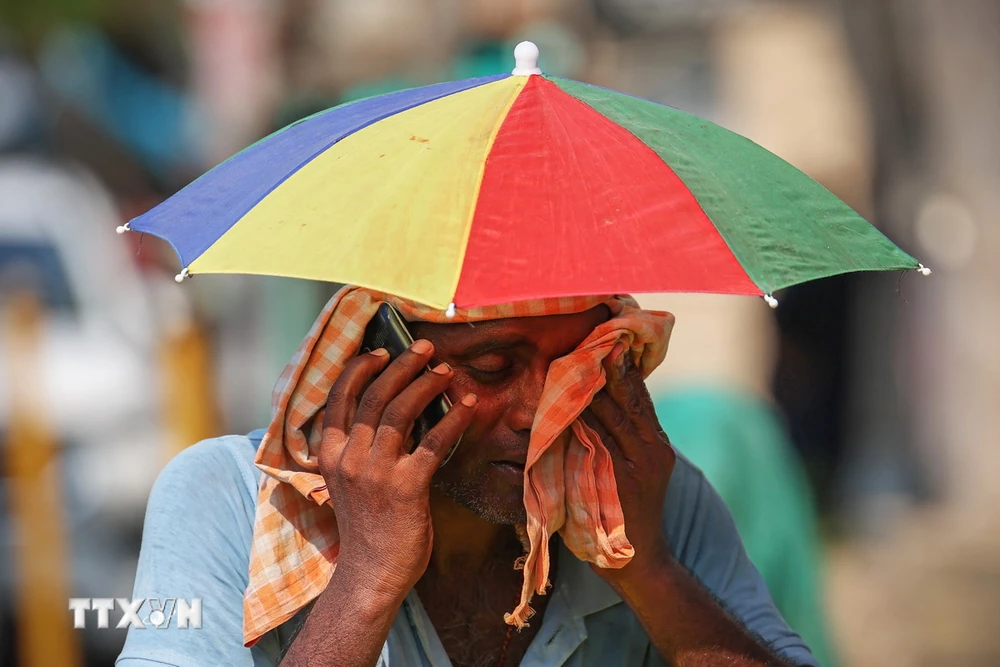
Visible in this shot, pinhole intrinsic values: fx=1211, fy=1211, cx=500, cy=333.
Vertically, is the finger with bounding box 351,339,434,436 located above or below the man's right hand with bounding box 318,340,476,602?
above

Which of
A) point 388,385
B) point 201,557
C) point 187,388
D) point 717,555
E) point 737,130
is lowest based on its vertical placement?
point 187,388

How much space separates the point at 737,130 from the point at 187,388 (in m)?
4.10

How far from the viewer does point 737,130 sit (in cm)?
841

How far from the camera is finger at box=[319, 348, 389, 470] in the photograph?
213cm

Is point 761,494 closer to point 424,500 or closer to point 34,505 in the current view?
point 424,500

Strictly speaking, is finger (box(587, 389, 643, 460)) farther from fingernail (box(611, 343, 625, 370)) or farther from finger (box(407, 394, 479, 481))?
finger (box(407, 394, 479, 481))

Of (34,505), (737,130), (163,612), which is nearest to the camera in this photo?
(163,612)

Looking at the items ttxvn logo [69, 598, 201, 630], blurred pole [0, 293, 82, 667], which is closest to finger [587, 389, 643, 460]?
ttxvn logo [69, 598, 201, 630]

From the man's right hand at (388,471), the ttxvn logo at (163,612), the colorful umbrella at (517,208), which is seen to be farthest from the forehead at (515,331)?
the ttxvn logo at (163,612)

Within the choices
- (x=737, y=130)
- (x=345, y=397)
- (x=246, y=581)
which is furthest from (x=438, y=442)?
(x=737, y=130)

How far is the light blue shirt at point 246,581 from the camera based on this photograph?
2.20 meters

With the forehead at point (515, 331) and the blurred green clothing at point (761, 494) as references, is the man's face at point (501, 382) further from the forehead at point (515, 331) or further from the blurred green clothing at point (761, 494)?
the blurred green clothing at point (761, 494)

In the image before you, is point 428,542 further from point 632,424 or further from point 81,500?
point 81,500

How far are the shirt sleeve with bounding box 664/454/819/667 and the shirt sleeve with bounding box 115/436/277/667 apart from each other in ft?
2.91
